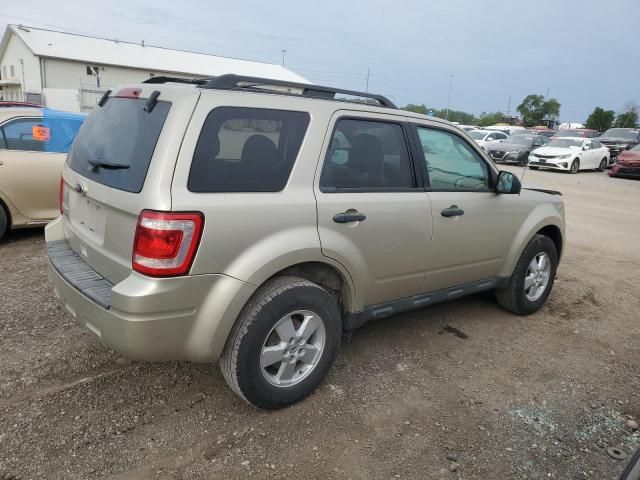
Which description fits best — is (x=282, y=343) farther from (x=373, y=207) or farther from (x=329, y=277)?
(x=373, y=207)

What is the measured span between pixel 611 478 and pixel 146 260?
106 inches

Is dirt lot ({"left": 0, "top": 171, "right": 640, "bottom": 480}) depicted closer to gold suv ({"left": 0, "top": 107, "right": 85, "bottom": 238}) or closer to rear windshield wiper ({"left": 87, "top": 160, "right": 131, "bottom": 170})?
rear windshield wiper ({"left": 87, "top": 160, "right": 131, "bottom": 170})

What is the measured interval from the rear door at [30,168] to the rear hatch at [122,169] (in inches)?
128

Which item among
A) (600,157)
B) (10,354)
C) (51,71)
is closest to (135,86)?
(10,354)

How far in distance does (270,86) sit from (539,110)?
260 ft

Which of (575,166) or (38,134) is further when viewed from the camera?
(575,166)

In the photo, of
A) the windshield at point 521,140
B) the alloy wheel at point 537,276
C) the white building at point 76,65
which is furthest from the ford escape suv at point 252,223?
the white building at point 76,65

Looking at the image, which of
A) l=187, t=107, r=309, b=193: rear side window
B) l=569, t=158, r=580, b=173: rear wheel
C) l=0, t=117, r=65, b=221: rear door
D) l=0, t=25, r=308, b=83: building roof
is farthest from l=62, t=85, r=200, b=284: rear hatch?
l=0, t=25, r=308, b=83: building roof

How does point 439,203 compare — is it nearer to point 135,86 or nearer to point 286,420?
point 286,420

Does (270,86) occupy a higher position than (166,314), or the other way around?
(270,86)

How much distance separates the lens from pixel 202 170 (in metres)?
2.57

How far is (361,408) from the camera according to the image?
10.3 ft

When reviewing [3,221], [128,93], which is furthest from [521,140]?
[128,93]

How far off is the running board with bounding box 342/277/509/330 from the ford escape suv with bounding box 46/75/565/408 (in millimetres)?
17
